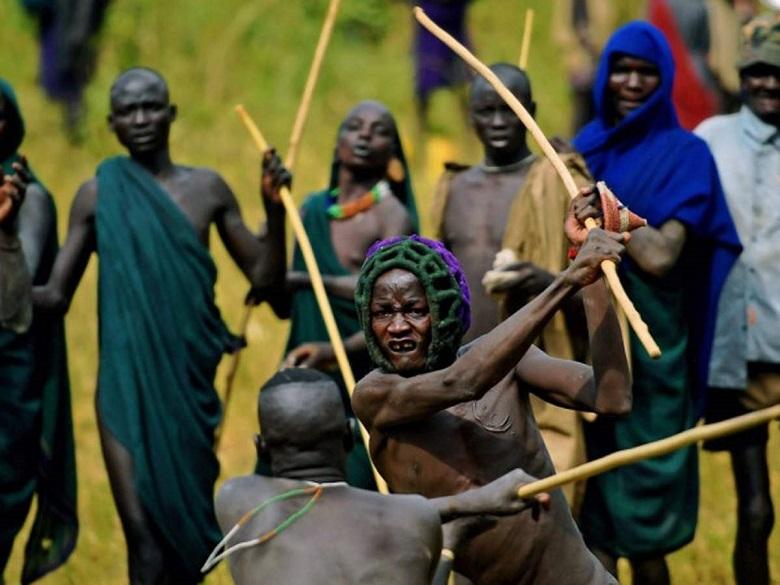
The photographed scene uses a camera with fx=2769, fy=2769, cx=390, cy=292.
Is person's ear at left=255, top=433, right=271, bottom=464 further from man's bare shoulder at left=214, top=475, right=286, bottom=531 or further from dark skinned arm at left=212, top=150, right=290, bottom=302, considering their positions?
dark skinned arm at left=212, top=150, right=290, bottom=302

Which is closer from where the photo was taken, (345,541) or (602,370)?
(345,541)

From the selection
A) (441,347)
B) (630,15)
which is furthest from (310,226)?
(630,15)

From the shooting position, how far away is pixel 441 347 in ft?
21.9

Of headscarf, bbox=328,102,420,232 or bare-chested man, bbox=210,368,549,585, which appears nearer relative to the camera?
bare-chested man, bbox=210,368,549,585

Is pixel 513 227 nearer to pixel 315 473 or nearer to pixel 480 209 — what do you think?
pixel 480 209

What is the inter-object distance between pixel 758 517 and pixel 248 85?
923 cm

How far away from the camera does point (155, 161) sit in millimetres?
9570

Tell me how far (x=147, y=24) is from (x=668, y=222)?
31.2 feet

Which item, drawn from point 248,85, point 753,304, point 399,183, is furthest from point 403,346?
point 248,85

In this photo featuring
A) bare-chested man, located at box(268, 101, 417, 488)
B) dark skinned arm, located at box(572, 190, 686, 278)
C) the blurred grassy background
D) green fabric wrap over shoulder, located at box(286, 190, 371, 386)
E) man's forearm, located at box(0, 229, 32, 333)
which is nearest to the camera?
man's forearm, located at box(0, 229, 32, 333)

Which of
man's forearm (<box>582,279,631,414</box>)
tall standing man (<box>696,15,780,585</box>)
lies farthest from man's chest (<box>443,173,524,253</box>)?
man's forearm (<box>582,279,631,414</box>)

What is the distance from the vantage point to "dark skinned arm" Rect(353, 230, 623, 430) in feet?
21.1

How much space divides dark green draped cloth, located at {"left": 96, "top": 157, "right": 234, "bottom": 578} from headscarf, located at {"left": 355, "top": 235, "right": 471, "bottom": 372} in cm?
278

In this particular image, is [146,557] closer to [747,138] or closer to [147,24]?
[747,138]
